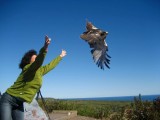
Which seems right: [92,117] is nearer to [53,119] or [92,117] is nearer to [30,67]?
[53,119]

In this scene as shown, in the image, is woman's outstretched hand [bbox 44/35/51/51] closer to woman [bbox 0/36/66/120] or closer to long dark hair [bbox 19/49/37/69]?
woman [bbox 0/36/66/120]

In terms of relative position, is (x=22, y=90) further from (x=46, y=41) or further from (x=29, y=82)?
(x=46, y=41)

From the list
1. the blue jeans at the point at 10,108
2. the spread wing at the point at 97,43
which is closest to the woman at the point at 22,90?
the blue jeans at the point at 10,108

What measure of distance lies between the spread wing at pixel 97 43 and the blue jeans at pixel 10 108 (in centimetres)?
382

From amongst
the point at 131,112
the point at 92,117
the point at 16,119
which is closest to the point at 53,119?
the point at 131,112

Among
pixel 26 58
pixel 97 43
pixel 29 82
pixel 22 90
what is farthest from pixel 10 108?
pixel 97 43

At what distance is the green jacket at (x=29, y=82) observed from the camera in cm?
411

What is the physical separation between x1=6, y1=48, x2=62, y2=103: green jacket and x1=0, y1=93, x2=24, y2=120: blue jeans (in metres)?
0.07

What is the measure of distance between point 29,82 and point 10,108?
0.39 m

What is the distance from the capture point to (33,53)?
464cm

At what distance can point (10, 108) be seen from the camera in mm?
4043

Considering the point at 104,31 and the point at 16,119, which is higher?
the point at 104,31

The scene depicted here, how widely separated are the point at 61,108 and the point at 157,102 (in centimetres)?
534

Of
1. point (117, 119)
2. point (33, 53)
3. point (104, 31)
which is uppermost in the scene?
point (104, 31)
